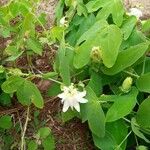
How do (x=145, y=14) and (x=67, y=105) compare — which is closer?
(x=67, y=105)

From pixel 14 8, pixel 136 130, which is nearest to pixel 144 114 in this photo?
pixel 136 130

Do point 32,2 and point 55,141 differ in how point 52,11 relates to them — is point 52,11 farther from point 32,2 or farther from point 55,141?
point 55,141

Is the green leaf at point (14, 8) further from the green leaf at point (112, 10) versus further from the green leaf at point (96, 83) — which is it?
the green leaf at point (96, 83)

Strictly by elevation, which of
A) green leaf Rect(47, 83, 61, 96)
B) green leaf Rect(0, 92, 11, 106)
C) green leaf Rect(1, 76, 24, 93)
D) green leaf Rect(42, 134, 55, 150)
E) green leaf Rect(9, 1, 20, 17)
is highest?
green leaf Rect(9, 1, 20, 17)

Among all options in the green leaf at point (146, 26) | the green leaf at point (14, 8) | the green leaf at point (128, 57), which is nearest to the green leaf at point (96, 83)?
the green leaf at point (128, 57)

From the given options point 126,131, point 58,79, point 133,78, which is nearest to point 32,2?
point 58,79

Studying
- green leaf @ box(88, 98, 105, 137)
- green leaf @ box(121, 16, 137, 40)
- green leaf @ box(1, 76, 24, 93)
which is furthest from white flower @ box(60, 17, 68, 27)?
green leaf @ box(88, 98, 105, 137)

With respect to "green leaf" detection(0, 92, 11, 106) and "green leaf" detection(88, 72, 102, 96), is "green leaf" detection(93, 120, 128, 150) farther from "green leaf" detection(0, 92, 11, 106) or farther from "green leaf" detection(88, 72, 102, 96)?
"green leaf" detection(0, 92, 11, 106)
